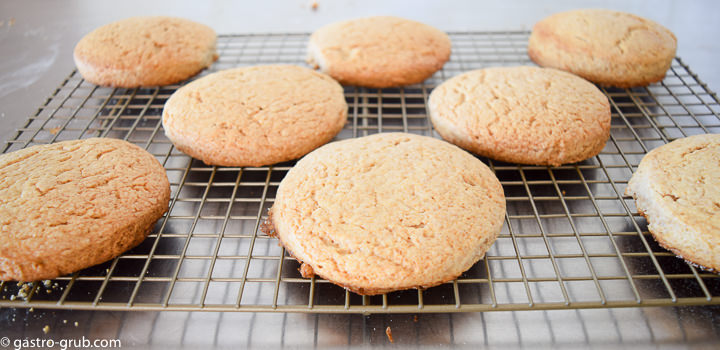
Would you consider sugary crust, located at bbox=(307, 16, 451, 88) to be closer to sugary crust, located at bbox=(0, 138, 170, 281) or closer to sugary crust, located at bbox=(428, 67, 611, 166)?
sugary crust, located at bbox=(428, 67, 611, 166)

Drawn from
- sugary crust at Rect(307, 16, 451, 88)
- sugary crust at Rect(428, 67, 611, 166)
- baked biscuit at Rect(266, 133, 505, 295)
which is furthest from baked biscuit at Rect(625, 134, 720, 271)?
sugary crust at Rect(307, 16, 451, 88)

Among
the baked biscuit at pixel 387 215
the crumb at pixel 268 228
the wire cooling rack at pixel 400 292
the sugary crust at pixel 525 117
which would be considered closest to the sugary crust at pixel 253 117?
the wire cooling rack at pixel 400 292

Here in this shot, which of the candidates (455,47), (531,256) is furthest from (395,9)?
(531,256)

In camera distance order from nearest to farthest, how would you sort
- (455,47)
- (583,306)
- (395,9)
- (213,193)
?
(583,306), (213,193), (455,47), (395,9)

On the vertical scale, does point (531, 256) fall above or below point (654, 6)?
above

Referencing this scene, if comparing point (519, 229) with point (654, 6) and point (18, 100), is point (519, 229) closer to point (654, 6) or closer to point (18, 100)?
point (18, 100)

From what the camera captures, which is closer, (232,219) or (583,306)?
(583,306)
